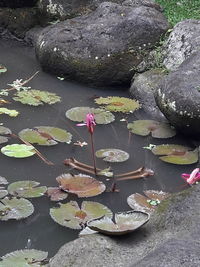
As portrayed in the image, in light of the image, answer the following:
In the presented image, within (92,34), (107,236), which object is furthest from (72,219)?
(92,34)

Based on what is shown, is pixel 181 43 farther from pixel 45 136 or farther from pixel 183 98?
pixel 45 136

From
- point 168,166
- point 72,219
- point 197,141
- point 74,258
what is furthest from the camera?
point 197,141

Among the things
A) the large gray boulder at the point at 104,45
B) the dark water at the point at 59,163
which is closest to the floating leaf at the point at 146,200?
the dark water at the point at 59,163

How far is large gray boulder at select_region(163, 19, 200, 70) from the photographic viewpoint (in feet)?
16.5

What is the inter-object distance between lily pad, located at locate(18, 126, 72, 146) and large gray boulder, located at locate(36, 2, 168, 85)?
1274 millimetres

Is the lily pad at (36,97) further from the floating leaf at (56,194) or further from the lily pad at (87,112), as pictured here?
the floating leaf at (56,194)

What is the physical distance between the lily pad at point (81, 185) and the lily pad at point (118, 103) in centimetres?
129

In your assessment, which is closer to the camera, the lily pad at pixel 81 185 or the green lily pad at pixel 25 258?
the green lily pad at pixel 25 258

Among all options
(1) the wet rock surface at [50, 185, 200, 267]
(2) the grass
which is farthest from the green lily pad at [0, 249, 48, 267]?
(2) the grass

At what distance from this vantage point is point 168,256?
1.85 meters

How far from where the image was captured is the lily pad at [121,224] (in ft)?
8.12

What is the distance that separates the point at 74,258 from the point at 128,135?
6.69 ft

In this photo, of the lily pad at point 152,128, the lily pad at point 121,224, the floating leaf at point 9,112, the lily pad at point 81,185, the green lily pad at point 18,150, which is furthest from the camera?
the floating leaf at point 9,112

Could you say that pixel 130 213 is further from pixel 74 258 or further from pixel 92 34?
pixel 92 34
